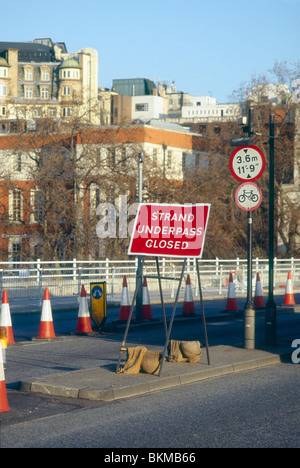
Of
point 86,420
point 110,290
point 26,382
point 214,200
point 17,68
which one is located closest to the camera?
point 86,420

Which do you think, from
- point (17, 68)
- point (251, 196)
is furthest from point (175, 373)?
point (17, 68)

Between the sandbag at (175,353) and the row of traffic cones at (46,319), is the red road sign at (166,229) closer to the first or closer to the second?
the sandbag at (175,353)

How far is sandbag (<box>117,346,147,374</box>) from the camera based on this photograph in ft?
32.5

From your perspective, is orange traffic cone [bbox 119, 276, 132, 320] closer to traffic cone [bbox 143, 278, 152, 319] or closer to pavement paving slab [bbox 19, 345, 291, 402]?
traffic cone [bbox 143, 278, 152, 319]

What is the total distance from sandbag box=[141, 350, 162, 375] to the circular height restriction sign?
383 cm

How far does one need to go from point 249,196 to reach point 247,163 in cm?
58

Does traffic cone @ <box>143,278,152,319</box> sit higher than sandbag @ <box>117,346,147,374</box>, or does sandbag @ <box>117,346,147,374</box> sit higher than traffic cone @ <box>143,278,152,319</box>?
sandbag @ <box>117,346,147,374</box>

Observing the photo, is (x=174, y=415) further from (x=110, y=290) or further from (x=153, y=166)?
(x=153, y=166)

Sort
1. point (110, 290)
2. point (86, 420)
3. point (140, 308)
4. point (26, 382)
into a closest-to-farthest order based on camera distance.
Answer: point (86, 420)
point (26, 382)
point (140, 308)
point (110, 290)

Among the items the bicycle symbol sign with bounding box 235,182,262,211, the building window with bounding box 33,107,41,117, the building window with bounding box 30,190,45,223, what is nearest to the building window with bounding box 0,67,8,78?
the building window with bounding box 33,107,41,117

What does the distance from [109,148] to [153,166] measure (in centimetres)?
308

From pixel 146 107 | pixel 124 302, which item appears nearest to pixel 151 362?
pixel 124 302

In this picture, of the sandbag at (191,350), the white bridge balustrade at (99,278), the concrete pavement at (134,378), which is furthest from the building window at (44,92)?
the sandbag at (191,350)

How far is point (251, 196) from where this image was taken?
12.2 metres
